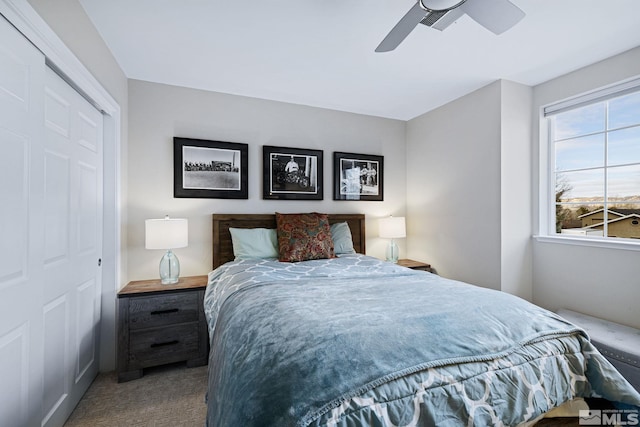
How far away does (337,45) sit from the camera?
2.18 meters

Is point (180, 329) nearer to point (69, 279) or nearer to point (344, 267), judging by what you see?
point (69, 279)

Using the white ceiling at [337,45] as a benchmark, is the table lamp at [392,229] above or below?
below

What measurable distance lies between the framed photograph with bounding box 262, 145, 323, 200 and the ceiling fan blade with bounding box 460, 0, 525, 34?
2.08 m

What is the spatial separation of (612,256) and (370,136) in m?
2.55

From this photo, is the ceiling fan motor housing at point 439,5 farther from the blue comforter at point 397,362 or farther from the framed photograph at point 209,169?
the framed photograph at point 209,169

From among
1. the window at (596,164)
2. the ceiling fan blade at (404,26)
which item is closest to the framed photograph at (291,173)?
the ceiling fan blade at (404,26)

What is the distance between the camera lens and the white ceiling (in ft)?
5.93

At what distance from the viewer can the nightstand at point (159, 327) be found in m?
2.25

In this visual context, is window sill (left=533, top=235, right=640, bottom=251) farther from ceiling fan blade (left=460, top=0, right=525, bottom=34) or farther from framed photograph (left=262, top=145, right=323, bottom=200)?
framed photograph (left=262, top=145, right=323, bottom=200)

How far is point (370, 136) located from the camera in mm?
3734

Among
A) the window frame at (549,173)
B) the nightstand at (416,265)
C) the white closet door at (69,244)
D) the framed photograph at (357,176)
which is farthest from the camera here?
the framed photograph at (357,176)

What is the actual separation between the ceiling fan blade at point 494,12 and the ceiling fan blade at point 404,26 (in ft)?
0.69

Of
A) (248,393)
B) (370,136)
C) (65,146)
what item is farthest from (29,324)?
(370,136)

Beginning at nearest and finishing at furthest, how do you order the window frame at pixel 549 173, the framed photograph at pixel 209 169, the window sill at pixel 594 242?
the window sill at pixel 594 242
the window frame at pixel 549 173
the framed photograph at pixel 209 169
